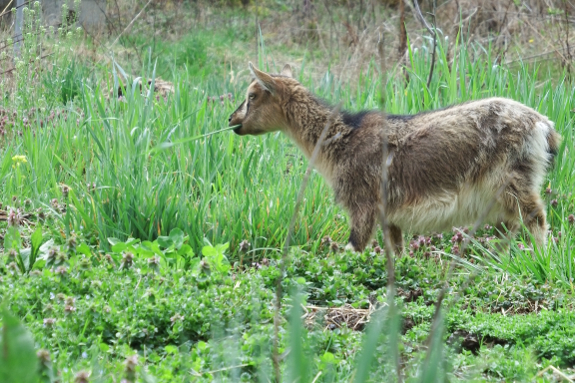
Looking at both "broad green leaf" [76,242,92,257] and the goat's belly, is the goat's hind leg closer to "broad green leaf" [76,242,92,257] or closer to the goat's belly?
the goat's belly

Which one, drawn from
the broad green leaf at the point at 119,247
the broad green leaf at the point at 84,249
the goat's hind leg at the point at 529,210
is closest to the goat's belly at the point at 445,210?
the goat's hind leg at the point at 529,210

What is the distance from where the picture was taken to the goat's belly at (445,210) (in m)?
4.89

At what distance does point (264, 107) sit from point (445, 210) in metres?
1.57

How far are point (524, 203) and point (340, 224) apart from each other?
1385 millimetres

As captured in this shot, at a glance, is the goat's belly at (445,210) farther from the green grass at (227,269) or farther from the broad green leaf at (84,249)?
the broad green leaf at (84,249)

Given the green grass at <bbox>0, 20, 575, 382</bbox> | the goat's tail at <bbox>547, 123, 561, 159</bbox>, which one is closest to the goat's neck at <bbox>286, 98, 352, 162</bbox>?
the green grass at <bbox>0, 20, 575, 382</bbox>

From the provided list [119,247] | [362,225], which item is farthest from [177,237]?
[362,225]

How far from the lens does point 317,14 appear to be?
1641cm

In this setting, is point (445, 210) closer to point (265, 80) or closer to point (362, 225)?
point (362, 225)

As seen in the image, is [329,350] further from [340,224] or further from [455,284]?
[340,224]

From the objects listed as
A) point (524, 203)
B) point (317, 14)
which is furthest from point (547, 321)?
point (317, 14)

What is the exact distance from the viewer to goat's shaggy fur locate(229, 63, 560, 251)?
478cm

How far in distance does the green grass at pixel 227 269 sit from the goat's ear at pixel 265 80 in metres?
0.58

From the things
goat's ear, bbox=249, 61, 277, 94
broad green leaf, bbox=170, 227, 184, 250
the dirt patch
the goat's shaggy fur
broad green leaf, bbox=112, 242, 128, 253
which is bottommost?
the dirt patch
